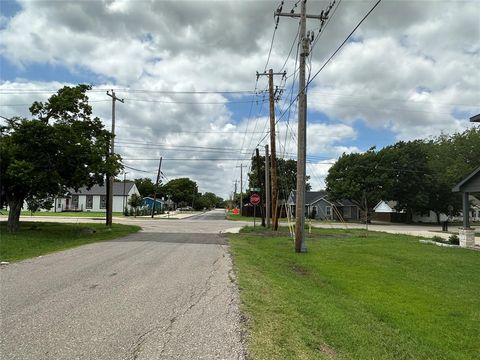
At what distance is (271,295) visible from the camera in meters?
7.98

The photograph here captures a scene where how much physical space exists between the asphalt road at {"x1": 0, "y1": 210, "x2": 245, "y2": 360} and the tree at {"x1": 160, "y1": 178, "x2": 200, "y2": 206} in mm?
114042

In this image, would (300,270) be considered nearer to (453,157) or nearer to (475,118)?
(475,118)

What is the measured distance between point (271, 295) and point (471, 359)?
340cm

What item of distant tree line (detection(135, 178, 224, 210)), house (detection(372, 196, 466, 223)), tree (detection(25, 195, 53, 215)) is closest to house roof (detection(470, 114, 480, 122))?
tree (detection(25, 195, 53, 215))

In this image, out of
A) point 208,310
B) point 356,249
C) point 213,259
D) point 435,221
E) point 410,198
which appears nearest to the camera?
point 208,310

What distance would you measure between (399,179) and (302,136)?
44.8 m

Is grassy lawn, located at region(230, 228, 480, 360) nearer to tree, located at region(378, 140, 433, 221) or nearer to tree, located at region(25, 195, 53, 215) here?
tree, located at region(25, 195, 53, 215)

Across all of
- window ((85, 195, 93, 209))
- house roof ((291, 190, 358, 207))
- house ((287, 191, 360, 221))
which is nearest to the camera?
house ((287, 191, 360, 221))

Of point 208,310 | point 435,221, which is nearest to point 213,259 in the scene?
point 208,310

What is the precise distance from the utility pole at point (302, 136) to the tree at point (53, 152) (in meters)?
10.3

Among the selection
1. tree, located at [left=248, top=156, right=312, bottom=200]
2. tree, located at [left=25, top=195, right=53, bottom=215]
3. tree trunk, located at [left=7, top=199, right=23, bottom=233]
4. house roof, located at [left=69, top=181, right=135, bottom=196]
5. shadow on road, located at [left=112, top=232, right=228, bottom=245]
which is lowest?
shadow on road, located at [left=112, top=232, right=228, bottom=245]

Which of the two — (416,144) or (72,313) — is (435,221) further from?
(72,313)

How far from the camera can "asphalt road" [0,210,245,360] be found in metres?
4.74

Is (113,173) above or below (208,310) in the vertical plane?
above
